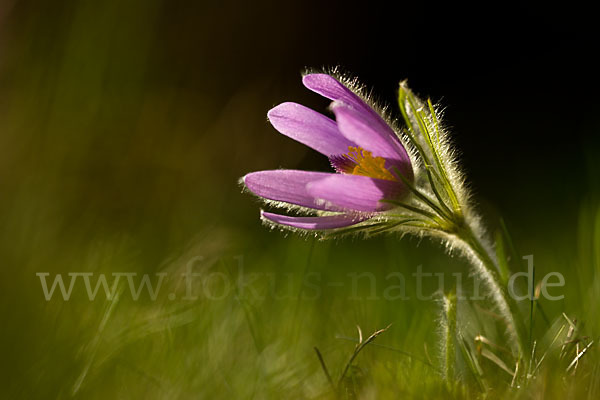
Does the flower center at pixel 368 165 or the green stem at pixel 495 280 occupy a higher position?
the flower center at pixel 368 165

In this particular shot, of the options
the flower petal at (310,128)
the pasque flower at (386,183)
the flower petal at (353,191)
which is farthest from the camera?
the flower petal at (310,128)

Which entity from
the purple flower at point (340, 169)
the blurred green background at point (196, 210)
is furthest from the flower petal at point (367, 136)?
the blurred green background at point (196, 210)

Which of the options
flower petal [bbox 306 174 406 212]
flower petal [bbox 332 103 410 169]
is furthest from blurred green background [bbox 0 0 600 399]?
flower petal [bbox 332 103 410 169]

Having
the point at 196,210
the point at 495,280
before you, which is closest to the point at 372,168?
the point at 495,280

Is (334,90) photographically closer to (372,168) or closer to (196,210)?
(372,168)

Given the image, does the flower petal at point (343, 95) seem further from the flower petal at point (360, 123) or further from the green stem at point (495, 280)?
the green stem at point (495, 280)

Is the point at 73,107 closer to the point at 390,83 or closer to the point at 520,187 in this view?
the point at 520,187

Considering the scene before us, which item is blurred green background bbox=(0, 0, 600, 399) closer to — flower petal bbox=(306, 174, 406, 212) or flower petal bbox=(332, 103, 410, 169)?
flower petal bbox=(306, 174, 406, 212)
